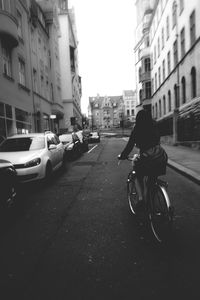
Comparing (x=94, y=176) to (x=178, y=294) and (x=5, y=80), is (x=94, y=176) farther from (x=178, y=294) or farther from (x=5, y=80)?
(x=5, y=80)

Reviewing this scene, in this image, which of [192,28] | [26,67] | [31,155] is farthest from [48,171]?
[192,28]

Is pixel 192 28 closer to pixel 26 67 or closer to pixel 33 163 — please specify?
pixel 26 67

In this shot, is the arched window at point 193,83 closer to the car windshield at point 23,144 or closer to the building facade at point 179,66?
the building facade at point 179,66

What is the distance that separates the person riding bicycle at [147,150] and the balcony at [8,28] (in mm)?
15276

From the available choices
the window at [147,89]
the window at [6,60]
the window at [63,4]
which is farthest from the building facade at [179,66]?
the window at [63,4]

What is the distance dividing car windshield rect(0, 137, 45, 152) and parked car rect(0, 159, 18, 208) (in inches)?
139

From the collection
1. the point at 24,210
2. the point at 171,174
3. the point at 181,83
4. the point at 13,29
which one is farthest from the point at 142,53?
the point at 24,210

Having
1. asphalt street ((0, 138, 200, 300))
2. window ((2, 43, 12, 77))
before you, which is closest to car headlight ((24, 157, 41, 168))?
asphalt street ((0, 138, 200, 300))

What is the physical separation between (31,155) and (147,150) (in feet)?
16.1

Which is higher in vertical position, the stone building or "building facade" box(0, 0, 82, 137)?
the stone building

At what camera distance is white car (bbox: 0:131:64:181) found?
764 centimetres

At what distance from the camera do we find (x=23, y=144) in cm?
933

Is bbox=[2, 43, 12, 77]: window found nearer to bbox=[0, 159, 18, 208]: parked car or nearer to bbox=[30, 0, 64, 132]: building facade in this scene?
bbox=[30, 0, 64, 132]: building facade

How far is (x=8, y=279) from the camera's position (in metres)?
2.97
